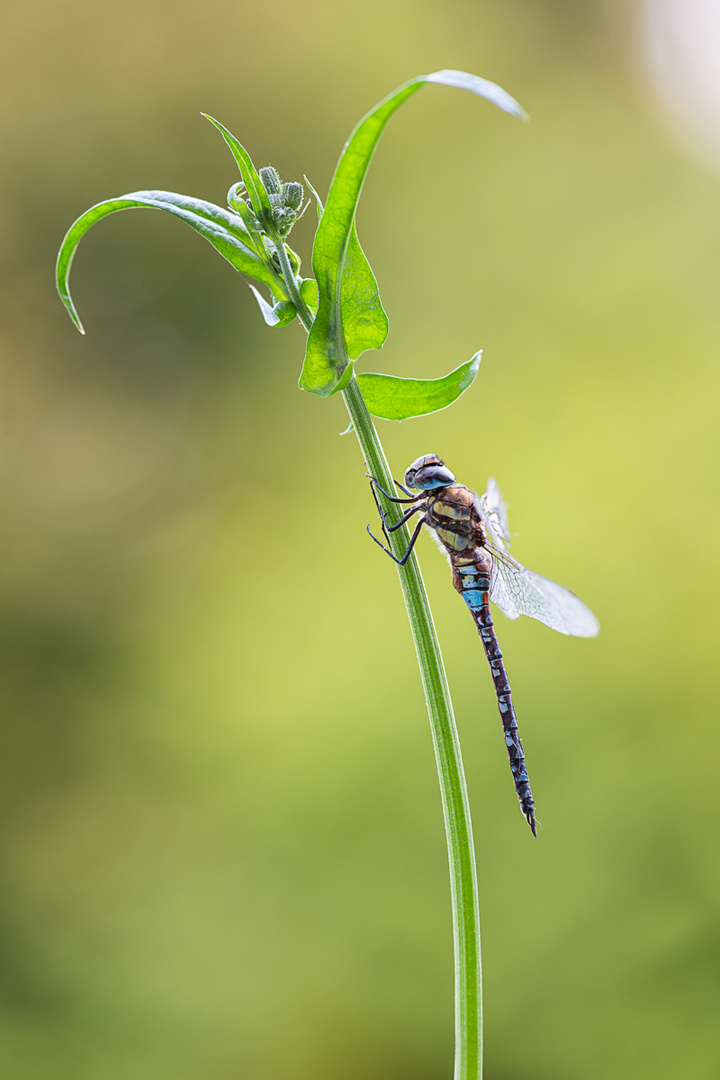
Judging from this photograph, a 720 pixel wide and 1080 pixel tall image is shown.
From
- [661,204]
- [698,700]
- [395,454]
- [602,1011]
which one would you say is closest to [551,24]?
[661,204]

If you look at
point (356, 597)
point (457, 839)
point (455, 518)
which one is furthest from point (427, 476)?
point (356, 597)

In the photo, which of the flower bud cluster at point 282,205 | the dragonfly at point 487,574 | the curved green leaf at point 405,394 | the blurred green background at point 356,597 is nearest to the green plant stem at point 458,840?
the curved green leaf at point 405,394

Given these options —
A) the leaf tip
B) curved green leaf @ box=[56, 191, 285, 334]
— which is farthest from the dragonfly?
the leaf tip

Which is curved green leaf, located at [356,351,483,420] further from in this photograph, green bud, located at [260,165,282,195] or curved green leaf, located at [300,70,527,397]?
green bud, located at [260,165,282,195]

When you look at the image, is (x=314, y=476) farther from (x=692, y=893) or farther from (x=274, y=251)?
(x=274, y=251)

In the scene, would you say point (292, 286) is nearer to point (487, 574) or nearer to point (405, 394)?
point (405, 394)

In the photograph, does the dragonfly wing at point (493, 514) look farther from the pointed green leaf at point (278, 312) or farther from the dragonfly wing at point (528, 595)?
the pointed green leaf at point (278, 312)
